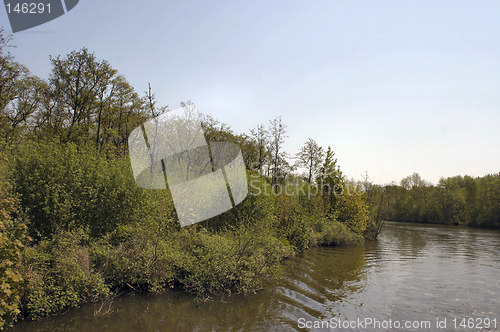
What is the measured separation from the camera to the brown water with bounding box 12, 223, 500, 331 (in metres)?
7.92

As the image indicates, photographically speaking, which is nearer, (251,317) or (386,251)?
(251,317)

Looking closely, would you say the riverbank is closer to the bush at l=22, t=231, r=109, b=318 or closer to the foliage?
the bush at l=22, t=231, r=109, b=318

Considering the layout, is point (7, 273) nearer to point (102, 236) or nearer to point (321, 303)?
point (102, 236)

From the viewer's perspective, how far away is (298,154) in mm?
36125

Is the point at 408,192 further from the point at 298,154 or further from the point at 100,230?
the point at 100,230

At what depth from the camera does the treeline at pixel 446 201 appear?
4722cm

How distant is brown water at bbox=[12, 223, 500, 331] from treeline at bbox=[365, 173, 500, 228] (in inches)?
881

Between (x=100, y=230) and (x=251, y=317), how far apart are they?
5.98 meters

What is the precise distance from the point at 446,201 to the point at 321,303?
5498 cm

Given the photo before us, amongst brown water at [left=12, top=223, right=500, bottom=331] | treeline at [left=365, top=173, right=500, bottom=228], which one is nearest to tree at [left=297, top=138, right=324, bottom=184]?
treeline at [left=365, top=173, right=500, bottom=228]

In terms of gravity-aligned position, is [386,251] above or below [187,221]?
below

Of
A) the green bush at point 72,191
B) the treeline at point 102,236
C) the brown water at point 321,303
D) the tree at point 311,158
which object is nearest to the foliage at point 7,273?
the treeline at point 102,236

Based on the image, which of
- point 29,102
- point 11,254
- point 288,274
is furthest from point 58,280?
point 29,102

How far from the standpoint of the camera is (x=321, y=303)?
32.2ft
